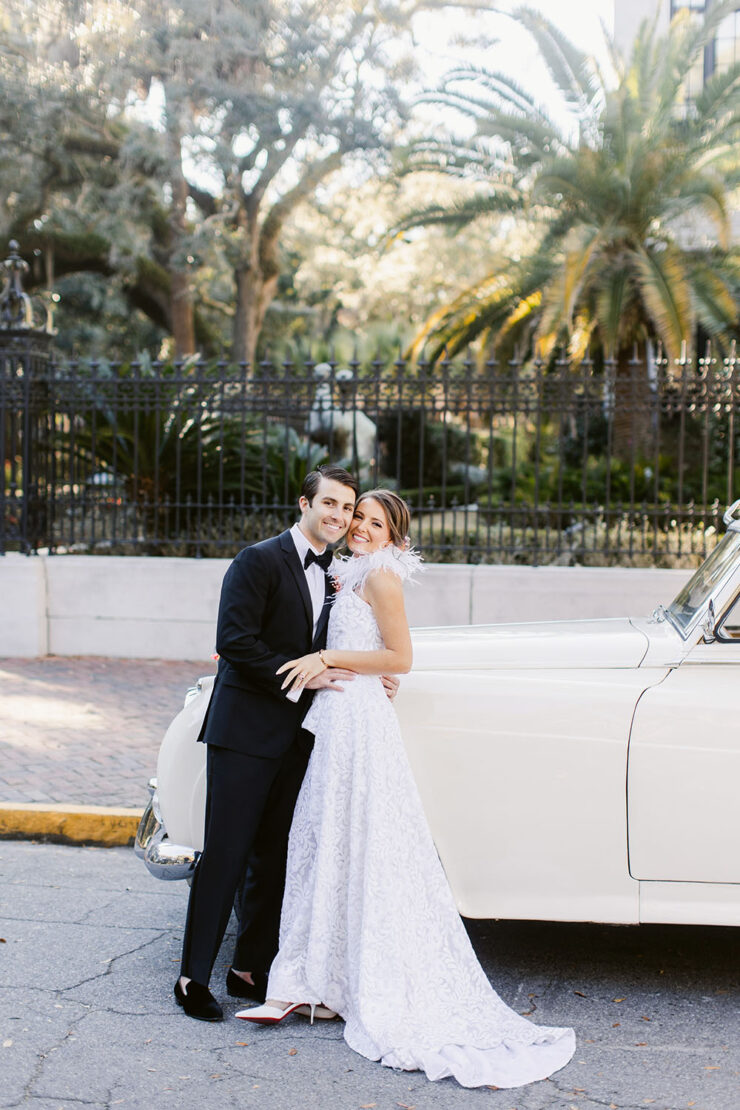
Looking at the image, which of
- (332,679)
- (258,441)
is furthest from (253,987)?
(258,441)

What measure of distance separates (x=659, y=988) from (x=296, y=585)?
188 centimetres

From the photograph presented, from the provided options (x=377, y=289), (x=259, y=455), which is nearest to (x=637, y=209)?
(x=259, y=455)

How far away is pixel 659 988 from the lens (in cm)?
384

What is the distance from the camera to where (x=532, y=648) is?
3766 mm

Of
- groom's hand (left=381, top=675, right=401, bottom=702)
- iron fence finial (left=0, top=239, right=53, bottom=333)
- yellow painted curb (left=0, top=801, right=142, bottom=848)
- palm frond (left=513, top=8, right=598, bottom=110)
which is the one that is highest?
palm frond (left=513, top=8, right=598, bottom=110)

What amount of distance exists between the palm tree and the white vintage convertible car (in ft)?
28.7

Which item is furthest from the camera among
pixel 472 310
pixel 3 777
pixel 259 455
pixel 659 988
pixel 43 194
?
pixel 43 194

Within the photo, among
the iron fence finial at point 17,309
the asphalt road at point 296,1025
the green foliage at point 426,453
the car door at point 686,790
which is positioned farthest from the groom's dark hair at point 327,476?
the green foliage at point 426,453

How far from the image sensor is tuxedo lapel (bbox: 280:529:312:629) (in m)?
3.54

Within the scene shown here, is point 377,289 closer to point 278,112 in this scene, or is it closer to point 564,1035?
point 278,112

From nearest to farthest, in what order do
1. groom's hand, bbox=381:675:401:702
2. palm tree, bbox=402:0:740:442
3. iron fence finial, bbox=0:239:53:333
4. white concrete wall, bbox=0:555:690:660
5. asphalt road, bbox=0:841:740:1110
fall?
asphalt road, bbox=0:841:740:1110 < groom's hand, bbox=381:675:401:702 < white concrete wall, bbox=0:555:690:660 < iron fence finial, bbox=0:239:53:333 < palm tree, bbox=402:0:740:442

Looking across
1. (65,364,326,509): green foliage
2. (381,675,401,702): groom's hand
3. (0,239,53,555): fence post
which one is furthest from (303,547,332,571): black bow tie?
(0,239,53,555): fence post

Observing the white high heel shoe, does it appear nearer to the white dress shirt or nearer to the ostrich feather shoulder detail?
the white dress shirt

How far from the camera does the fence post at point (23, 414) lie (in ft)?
31.9
